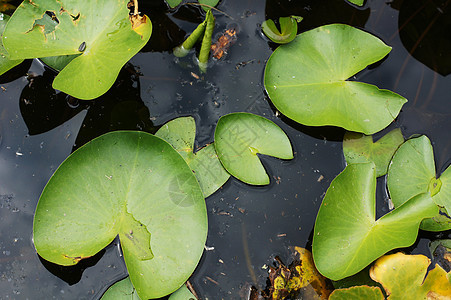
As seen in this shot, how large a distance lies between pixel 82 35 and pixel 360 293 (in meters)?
1.66

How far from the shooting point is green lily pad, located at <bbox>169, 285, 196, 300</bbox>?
5.85 ft

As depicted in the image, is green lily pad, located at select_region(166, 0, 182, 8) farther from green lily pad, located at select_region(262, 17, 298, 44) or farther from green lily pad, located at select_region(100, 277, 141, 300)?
green lily pad, located at select_region(100, 277, 141, 300)

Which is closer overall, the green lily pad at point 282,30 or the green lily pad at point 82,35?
the green lily pad at point 82,35

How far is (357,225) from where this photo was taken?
1822mm

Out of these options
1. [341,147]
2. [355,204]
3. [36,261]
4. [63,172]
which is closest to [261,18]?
[341,147]

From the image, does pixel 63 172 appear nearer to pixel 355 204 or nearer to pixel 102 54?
pixel 102 54

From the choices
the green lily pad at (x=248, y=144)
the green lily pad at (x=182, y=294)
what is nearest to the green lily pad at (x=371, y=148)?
the green lily pad at (x=248, y=144)

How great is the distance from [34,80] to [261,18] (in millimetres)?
1193

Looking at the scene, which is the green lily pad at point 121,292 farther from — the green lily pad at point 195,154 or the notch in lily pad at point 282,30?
the notch in lily pad at point 282,30

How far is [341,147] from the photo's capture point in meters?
2.05

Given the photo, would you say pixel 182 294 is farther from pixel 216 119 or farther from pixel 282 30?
pixel 282 30

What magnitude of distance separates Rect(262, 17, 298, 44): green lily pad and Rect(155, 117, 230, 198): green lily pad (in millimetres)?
→ 603

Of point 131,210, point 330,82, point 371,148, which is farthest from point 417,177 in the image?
point 131,210

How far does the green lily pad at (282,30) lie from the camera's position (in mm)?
2020
